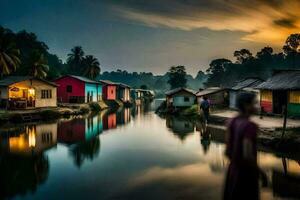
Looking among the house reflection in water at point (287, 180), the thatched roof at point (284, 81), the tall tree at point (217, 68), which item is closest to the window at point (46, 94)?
the thatched roof at point (284, 81)

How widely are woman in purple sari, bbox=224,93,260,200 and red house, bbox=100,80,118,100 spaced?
2665 inches

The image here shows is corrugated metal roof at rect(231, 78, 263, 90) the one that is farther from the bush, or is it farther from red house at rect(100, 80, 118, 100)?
red house at rect(100, 80, 118, 100)

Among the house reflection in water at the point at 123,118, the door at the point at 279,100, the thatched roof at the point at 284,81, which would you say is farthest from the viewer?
the house reflection in water at the point at 123,118

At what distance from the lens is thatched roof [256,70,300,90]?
1158 inches

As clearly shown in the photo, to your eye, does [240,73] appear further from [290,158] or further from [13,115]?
[290,158]

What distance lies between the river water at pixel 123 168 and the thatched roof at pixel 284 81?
935 cm

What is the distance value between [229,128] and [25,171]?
12.1 m

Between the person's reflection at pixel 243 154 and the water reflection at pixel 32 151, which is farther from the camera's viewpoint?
the water reflection at pixel 32 151

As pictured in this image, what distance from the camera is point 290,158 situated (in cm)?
1603

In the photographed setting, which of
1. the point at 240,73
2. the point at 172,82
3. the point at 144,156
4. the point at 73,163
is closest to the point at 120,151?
the point at 144,156

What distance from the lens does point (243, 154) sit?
15.9 feet

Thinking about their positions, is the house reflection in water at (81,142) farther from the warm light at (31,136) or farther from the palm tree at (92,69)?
the palm tree at (92,69)

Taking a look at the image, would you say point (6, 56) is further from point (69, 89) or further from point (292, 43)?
point (292, 43)

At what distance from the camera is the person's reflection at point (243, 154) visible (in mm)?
4809
